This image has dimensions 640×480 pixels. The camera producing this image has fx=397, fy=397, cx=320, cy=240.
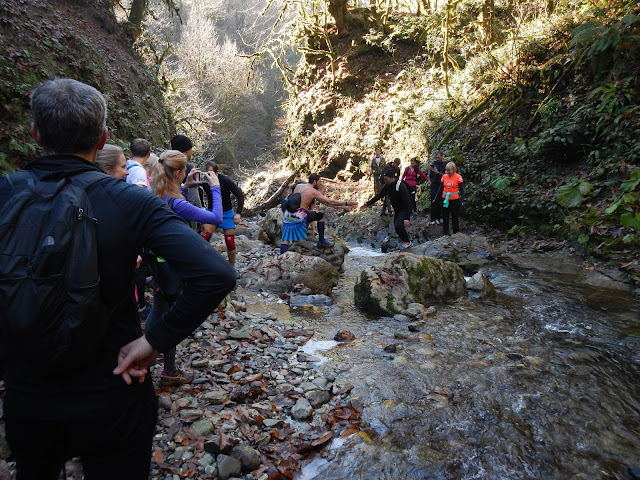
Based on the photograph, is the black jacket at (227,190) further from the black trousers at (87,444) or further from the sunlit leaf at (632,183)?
the sunlit leaf at (632,183)

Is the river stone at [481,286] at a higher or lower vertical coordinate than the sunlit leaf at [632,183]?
lower

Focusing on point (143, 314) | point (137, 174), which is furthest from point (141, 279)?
point (137, 174)

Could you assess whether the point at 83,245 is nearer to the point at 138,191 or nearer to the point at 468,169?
the point at 138,191

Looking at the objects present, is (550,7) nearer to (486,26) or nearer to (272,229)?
(486,26)

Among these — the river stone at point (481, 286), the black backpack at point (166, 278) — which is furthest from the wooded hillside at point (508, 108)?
the black backpack at point (166, 278)

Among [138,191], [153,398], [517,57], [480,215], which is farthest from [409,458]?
[517,57]

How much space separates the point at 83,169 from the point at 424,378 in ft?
12.6

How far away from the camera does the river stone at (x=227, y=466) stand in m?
2.67

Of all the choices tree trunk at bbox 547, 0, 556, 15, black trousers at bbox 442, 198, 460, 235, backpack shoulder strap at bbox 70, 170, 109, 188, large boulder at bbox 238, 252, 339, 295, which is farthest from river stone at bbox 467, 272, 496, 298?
tree trunk at bbox 547, 0, 556, 15

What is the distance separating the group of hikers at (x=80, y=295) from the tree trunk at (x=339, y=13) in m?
22.7

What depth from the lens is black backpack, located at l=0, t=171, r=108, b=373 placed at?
1.17 meters

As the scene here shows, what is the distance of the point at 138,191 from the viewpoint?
1.36 metres

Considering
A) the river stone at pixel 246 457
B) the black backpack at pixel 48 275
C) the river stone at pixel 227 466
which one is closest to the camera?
the black backpack at pixel 48 275

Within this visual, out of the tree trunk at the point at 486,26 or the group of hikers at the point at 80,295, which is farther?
the tree trunk at the point at 486,26
